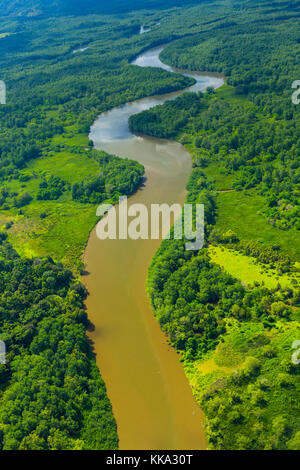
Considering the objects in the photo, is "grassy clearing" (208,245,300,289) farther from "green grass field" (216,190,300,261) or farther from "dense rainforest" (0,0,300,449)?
"green grass field" (216,190,300,261)

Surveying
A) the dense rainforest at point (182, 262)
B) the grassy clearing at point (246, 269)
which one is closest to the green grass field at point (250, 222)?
the dense rainforest at point (182, 262)

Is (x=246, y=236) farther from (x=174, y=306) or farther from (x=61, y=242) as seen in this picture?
(x=61, y=242)

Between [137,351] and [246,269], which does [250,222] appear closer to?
[246,269]

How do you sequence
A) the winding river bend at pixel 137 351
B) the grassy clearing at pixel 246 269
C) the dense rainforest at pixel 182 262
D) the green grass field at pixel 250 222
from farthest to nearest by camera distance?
1. the green grass field at pixel 250 222
2. the grassy clearing at pixel 246 269
3. the winding river bend at pixel 137 351
4. the dense rainforest at pixel 182 262

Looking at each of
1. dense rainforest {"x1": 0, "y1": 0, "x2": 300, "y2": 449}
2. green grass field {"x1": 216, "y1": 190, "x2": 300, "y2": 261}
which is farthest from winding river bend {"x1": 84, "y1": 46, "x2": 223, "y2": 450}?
green grass field {"x1": 216, "y1": 190, "x2": 300, "y2": 261}

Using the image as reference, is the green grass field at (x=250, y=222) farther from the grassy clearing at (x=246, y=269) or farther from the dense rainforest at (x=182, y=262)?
the grassy clearing at (x=246, y=269)
